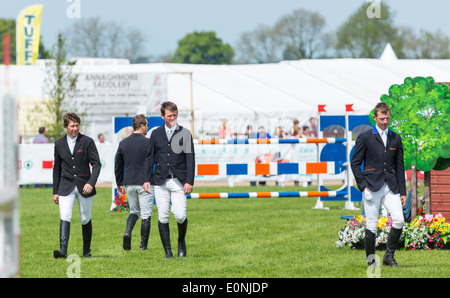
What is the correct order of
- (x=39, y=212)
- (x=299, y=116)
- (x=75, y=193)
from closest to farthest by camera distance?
(x=75, y=193) < (x=39, y=212) < (x=299, y=116)

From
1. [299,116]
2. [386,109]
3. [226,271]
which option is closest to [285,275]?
[226,271]

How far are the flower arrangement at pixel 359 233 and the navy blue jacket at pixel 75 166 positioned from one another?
342 cm

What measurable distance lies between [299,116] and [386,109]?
24.7 m

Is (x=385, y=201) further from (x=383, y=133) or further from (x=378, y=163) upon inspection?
(x=383, y=133)

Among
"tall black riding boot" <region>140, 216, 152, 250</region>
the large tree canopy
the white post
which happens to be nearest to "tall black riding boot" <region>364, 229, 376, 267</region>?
the large tree canopy

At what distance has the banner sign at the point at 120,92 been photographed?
33344 millimetres

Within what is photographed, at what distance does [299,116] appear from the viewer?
108ft

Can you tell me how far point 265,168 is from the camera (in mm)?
16375

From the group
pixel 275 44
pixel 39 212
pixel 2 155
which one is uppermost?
pixel 275 44

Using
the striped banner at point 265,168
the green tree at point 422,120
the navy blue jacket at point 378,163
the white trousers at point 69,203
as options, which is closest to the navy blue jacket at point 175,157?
the white trousers at point 69,203

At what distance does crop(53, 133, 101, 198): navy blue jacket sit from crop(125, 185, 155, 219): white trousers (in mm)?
1413
